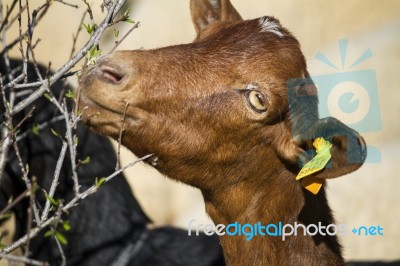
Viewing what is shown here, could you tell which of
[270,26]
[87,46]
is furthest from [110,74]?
[270,26]

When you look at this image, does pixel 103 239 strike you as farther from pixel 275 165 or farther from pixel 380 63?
pixel 380 63

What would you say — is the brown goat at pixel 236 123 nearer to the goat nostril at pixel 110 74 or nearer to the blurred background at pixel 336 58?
the goat nostril at pixel 110 74

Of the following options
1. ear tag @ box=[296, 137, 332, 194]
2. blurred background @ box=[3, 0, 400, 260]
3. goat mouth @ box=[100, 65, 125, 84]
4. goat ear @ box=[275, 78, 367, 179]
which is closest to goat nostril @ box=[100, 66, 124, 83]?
goat mouth @ box=[100, 65, 125, 84]

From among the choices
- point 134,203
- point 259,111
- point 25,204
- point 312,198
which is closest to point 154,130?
point 259,111

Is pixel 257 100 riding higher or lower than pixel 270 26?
lower

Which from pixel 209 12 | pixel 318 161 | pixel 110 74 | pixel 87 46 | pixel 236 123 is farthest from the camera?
pixel 209 12

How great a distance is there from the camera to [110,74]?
289 centimetres

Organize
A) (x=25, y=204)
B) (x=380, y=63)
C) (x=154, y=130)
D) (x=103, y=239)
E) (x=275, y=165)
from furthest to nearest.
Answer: (x=380, y=63) → (x=103, y=239) → (x=25, y=204) → (x=275, y=165) → (x=154, y=130)

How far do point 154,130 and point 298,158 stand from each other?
29.2 inches

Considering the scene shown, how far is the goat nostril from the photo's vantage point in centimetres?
286

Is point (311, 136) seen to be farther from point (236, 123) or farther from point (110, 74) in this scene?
point (110, 74)

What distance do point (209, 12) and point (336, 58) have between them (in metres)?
3.46

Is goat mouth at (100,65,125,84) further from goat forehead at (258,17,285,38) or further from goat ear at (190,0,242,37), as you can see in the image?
goat ear at (190,0,242,37)

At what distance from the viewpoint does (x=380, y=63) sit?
718 cm
